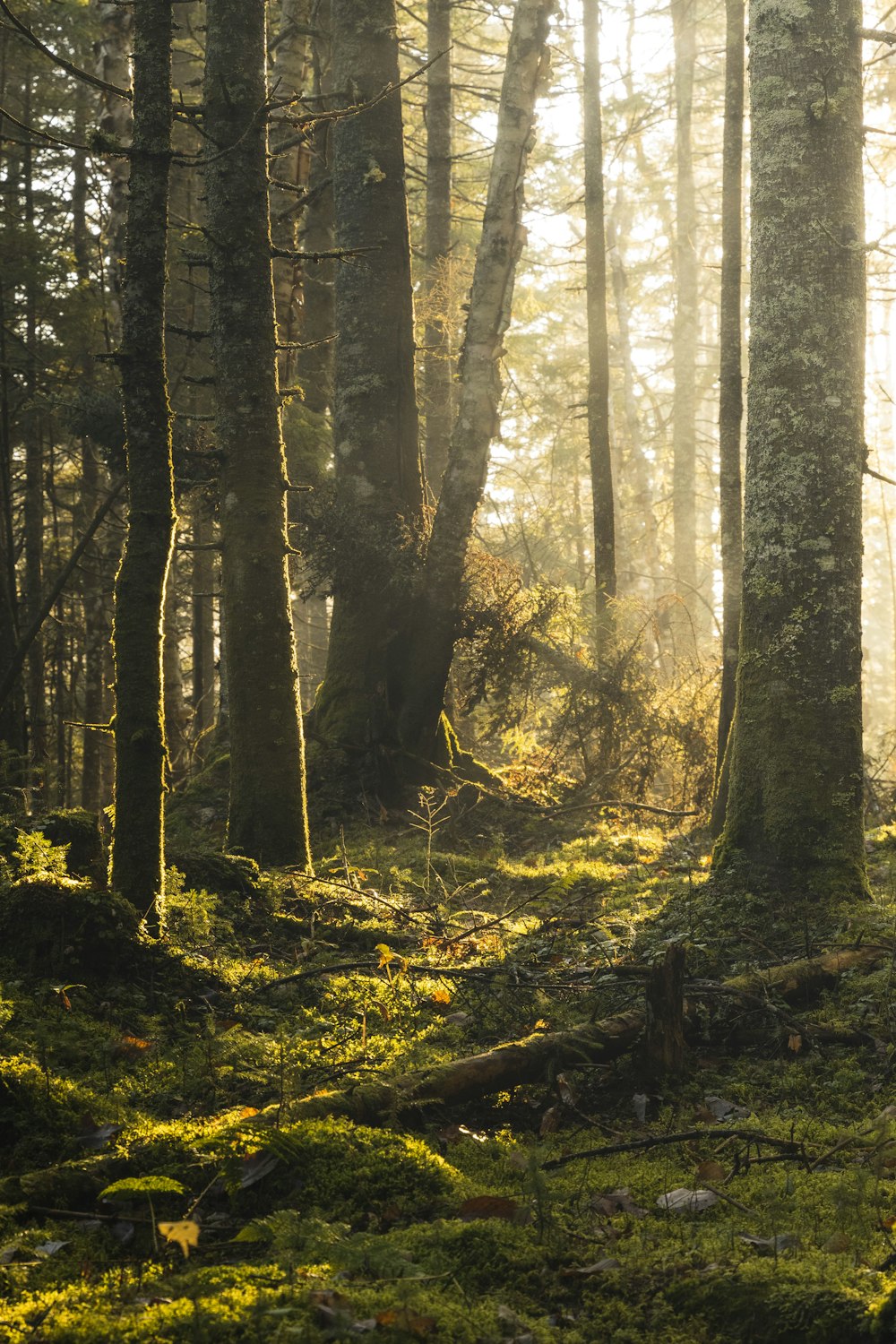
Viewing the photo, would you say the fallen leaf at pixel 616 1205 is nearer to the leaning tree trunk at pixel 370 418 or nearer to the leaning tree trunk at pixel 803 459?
the leaning tree trunk at pixel 803 459

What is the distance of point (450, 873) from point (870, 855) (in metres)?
3.47

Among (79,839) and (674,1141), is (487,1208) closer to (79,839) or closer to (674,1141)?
(674,1141)

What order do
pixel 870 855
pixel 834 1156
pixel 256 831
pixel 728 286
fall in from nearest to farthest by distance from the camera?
pixel 834 1156, pixel 256 831, pixel 870 855, pixel 728 286

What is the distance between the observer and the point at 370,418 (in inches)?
452

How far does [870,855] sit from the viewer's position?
342 inches

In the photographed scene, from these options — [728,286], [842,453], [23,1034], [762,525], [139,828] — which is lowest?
[23,1034]

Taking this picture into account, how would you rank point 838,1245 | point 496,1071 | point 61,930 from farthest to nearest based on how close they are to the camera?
point 61,930
point 496,1071
point 838,1245

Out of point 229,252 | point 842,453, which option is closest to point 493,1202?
point 842,453

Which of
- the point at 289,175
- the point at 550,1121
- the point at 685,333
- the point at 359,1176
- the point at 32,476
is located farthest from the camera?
the point at 685,333

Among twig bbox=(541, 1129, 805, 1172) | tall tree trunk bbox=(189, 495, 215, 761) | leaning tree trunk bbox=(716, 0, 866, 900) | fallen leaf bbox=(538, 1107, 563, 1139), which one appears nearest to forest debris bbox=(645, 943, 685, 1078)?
fallen leaf bbox=(538, 1107, 563, 1139)

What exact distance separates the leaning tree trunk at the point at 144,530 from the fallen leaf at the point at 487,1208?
108 inches

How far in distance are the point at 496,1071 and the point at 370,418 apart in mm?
8553

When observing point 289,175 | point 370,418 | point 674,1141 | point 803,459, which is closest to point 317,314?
point 289,175

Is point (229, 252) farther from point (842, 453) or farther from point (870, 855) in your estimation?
point (870, 855)
